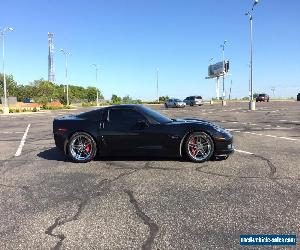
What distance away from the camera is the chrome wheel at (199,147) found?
7.78 m

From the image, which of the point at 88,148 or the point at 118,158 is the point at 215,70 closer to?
the point at 118,158

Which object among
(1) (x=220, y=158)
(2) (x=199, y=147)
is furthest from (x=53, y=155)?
(1) (x=220, y=158)

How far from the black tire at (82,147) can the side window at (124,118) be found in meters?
0.63

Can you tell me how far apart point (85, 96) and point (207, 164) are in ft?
482

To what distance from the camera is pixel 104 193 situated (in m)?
5.66

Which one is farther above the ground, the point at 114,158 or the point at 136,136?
the point at 136,136

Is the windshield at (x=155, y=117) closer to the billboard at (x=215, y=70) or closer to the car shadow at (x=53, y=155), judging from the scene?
A: the car shadow at (x=53, y=155)

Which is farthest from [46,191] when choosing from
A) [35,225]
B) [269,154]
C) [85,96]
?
[85,96]

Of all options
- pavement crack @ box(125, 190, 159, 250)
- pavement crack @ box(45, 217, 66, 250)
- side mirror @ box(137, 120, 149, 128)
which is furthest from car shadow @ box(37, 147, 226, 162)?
pavement crack @ box(45, 217, 66, 250)

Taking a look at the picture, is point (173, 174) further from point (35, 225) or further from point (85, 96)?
point (85, 96)

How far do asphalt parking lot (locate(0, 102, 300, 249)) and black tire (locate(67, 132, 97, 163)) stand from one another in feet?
0.71

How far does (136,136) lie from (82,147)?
129 centimetres

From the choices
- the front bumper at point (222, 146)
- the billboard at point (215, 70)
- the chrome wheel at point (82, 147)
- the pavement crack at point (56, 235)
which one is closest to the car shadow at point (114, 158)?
the chrome wheel at point (82, 147)

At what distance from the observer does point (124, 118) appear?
8258 mm
